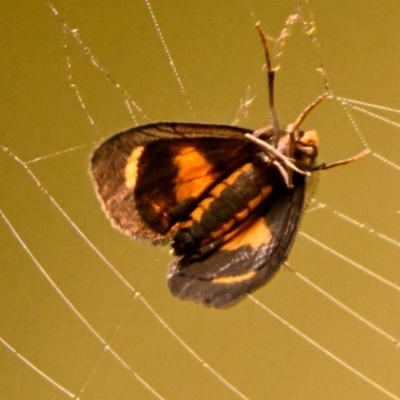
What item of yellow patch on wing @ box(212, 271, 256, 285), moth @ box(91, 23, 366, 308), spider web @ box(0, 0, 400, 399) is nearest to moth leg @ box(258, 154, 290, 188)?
moth @ box(91, 23, 366, 308)

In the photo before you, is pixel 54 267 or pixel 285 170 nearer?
pixel 285 170

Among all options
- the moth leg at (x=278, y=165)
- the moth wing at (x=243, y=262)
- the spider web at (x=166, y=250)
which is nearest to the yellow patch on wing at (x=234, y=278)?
the moth wing at (x=243, y=262)

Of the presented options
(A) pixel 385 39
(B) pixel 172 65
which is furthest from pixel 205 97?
(A) pixel 385 39

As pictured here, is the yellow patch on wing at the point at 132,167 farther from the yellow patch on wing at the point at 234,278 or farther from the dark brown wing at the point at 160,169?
the yellow patch on wing at the point at 234,278

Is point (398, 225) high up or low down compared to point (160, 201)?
down

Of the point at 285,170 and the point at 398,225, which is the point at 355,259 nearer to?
the point at 398,225

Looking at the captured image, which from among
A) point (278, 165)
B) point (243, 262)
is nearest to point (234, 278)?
point (243, 262)

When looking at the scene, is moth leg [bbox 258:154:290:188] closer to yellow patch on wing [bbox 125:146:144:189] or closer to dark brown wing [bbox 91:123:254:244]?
dark brown wing [bbox 91:123:254:244]
